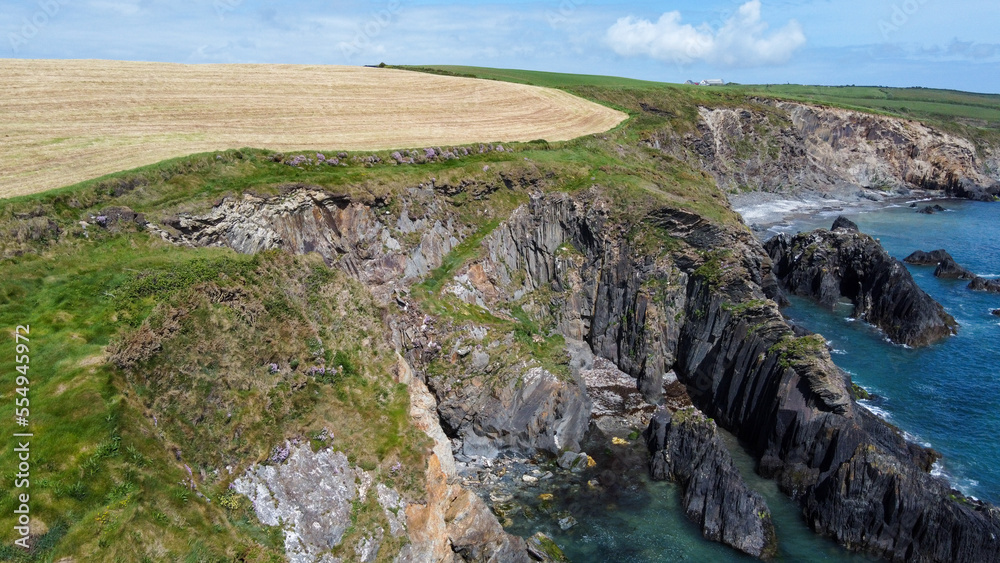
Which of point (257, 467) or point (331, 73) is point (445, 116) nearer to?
point (331, 73)

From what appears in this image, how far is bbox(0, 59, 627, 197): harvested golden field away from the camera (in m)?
34.2

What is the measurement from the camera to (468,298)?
131 ft

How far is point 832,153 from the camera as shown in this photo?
373 ft

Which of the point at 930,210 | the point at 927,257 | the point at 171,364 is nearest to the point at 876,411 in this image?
the point at 171,364

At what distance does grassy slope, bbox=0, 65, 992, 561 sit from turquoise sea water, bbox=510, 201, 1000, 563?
10036 mm

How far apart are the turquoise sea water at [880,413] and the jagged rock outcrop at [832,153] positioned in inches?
1700

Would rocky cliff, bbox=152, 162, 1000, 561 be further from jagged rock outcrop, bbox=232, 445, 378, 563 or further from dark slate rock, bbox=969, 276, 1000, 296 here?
dark slate rock, bbox=969, 276, 1000, 296

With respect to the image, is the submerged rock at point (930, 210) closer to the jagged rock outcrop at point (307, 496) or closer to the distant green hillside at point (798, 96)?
the distant green hillside at point (798, 96)

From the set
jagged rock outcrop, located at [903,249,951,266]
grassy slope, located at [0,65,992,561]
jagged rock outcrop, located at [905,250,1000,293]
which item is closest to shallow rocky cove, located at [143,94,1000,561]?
grassy slope, located at [0,65,992,561]

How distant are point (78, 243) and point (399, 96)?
3895cm

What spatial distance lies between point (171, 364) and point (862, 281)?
200 feet

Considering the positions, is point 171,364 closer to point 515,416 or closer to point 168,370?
point 168,370

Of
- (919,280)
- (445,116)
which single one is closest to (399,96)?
(445,116)

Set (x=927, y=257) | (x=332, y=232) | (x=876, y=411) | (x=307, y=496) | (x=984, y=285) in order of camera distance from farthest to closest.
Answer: (x=927, y=257) → (x=984, y=285) → (x=876, y=411) → (x=332, y=232) → (x=307, y=496)
